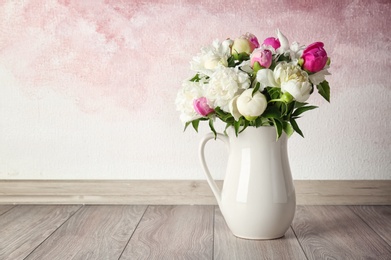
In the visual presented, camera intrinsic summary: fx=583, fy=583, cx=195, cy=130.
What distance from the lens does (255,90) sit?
1.18 metres

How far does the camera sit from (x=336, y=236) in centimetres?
134

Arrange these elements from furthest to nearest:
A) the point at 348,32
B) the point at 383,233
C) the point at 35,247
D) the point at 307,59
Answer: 1. the point at 348,32
2. the point at 383,233
3. the point at 35,247
4. the point at 307,59

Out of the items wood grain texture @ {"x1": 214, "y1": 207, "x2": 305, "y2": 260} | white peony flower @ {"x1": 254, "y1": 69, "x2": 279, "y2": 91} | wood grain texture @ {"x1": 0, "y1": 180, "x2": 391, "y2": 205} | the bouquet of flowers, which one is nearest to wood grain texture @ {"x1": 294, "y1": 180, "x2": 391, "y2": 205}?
wood grain texture @ {"x1": 0, "y1": 180, "x2": 391, "y2": 205}

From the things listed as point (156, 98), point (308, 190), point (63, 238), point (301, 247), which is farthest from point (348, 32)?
point (63, 238)

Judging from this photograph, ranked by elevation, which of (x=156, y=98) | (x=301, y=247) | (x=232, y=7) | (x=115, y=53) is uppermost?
(x=232, y=7)

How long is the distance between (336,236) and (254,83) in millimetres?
419

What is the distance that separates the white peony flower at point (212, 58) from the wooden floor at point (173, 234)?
0.38 meters

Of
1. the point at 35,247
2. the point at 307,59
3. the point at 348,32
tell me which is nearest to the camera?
the point at 307,59

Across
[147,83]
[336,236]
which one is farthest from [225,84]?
[147,83]

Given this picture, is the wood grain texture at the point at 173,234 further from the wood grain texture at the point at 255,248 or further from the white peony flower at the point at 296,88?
the white peony flower at the point at 296,88

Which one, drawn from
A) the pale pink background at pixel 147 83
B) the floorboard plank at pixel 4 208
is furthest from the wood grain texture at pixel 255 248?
the floorboard plank at pixel 4 208

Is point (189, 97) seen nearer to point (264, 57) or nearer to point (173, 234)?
point (264, 57)

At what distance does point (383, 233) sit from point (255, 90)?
0.50m

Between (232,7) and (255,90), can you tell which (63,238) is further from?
(232,7)
